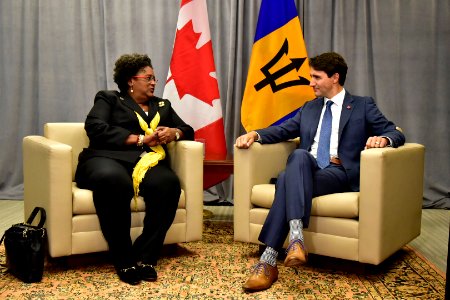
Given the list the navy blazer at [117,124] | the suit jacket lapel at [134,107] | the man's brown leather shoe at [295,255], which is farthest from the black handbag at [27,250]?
the man's brown leather shoe at [295,255]

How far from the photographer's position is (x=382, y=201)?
242 cm

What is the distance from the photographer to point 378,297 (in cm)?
223

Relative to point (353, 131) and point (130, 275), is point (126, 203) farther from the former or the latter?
point (353, 131)

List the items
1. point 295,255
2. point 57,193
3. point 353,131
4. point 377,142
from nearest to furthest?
point 295,255, point 57,193, point 377,142, point 353,131

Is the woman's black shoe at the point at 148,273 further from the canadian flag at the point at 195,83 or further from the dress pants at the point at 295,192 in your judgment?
the canadian flag at the point at 195,83

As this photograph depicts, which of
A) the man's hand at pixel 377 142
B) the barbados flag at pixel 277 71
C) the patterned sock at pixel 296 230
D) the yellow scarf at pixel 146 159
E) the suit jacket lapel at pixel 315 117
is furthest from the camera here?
the barbados flag at pixel 277 71

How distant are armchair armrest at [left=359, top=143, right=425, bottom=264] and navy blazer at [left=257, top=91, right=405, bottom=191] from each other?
171mm

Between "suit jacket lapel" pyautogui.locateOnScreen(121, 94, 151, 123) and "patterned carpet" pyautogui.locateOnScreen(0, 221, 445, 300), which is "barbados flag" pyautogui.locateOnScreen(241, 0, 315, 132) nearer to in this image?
"suit jacket lapel" pyautogui.locateOnScreen(121, 94, 151, 123)

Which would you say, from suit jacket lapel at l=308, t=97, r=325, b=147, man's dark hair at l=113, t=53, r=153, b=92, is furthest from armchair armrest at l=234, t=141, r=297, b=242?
man's dark hair at l=113, t=53, r=153, b=92

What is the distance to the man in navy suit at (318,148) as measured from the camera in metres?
2.41

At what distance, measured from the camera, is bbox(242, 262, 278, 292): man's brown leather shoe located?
2.30m

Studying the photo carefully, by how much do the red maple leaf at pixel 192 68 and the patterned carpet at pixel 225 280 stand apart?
1.30 m

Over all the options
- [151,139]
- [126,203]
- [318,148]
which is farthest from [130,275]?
[318,148]

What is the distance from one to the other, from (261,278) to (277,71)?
6.10 ft
